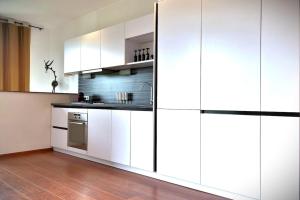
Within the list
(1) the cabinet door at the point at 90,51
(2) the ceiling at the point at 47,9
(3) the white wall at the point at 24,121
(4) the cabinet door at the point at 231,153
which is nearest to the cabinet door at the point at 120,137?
(4) the cabinet door at the point at 231,153

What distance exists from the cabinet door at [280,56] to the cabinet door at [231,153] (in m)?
0.24

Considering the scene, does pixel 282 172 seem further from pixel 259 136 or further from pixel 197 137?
pixel 197 137

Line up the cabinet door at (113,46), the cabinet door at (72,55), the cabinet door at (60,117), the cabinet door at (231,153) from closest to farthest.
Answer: the cabinet door at (231,153)
the cabinet door at (113,46)
the cabinet door at (60,117)
the cabinet door at (72,55)

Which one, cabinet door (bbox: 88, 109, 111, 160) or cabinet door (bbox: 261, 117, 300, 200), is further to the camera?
cabinet door (bbox: 88, 109, 111, 160)

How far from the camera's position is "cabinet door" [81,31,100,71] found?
12.8ft

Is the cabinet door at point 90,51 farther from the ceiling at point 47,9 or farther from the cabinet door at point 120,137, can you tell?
the cabinet door at point 120,137

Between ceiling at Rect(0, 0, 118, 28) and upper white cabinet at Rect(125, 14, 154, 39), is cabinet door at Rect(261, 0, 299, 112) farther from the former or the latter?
ceiling at Rect(0, 0, 118, 28)

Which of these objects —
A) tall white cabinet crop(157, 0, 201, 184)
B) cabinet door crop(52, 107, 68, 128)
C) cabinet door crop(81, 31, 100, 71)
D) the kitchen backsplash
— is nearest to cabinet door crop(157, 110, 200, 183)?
tall white cabinet crop(157, 0, 201, 184)

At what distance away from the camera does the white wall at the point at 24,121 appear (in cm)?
382

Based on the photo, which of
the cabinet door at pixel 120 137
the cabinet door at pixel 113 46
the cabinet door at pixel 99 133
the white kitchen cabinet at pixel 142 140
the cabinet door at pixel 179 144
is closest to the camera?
the cabinet door at pixel 179 144

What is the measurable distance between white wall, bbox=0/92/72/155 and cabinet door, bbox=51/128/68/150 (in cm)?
11

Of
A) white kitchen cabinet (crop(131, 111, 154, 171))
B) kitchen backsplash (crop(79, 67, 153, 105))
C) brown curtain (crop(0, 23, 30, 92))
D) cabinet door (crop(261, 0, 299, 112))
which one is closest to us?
cabinet door (crop(261, 0, 299, 112))

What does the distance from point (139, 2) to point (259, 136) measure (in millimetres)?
2659

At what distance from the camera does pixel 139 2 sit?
3732mm
